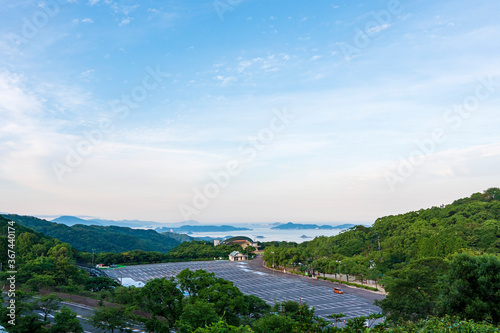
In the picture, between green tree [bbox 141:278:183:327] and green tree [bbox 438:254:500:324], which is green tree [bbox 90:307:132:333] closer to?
green tree [bbox 141:278:183:327]

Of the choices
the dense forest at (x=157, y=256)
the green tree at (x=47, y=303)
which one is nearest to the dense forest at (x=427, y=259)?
the dense forest at (x=157, y=256)

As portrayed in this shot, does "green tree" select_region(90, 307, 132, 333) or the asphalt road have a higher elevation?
"green tree" select_region(90, 307, 132, 333)

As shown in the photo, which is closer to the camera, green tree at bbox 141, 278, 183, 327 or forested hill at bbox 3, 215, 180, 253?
green tree at bbox 141, 278, 183, 327

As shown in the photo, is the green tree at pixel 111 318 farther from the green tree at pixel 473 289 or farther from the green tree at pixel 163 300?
the green tree at pixel 473 289

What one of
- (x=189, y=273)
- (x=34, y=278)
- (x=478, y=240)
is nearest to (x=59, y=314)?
(x=189, y=273)

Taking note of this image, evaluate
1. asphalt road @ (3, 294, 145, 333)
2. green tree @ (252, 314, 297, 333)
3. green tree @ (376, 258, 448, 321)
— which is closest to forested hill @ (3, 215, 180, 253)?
asphalt road @ (3, 294, 145, 333)
